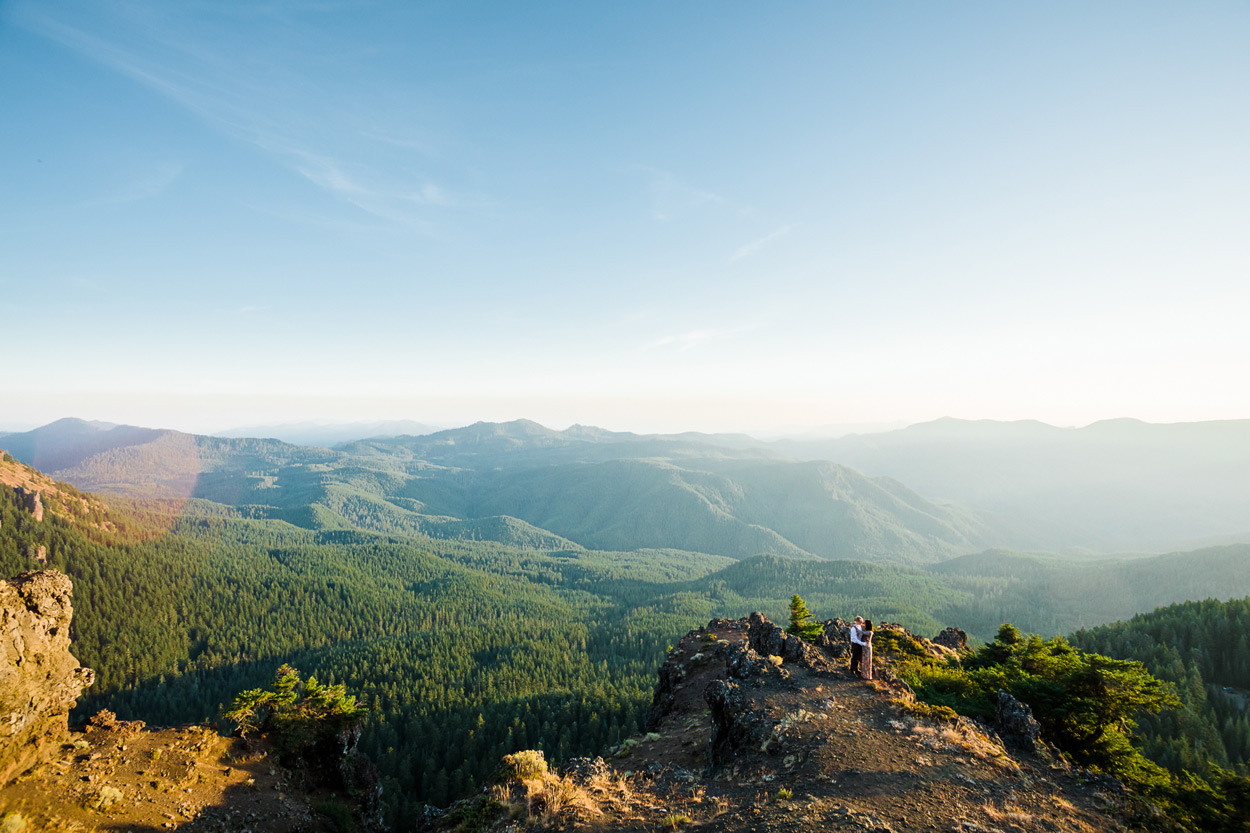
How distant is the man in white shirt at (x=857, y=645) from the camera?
90.4 ft

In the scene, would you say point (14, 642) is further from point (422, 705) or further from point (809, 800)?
point (422, 705)

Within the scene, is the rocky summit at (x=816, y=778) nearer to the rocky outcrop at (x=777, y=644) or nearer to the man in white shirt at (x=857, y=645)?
the man in white shirt at (x=857, y=645)

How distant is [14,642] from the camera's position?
1716 cm

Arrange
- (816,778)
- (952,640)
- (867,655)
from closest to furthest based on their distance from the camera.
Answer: (816,778), (867,655), (952,640)

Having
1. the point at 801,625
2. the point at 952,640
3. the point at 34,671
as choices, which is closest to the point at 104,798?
the point at 34,671

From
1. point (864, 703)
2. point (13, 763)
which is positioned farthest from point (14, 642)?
point (864, 703)

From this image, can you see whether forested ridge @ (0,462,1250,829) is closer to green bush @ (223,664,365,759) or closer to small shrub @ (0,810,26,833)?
green bush @ (223,664,365,759)

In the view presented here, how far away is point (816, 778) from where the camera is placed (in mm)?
18062

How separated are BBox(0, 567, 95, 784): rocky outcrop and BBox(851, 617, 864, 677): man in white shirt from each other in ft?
118

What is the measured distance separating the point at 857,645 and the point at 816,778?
13.0 m

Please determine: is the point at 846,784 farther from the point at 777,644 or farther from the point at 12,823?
the point at 12,823

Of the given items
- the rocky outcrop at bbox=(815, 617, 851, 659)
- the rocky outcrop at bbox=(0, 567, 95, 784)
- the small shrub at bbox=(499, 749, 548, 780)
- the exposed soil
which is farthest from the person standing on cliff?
the rocky outcrop at bbox=(0, 567, 95, 784)

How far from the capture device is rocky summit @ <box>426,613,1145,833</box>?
15906 millimetres

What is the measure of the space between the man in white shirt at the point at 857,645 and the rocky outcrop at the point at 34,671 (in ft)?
118
